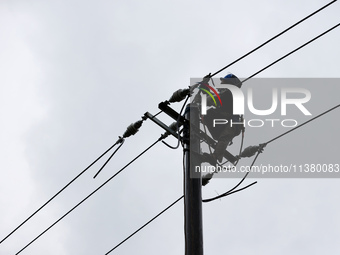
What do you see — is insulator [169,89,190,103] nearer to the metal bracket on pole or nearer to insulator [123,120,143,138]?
the metal bracket on pole

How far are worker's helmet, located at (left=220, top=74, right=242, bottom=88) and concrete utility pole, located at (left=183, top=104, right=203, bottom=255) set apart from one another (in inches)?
46.7

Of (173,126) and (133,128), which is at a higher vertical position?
(133,128)

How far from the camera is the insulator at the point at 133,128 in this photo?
8.73m

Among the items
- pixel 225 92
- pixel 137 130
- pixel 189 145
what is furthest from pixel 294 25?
pixel 137 130

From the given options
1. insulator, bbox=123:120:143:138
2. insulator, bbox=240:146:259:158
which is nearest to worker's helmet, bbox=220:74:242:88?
insulator, bbox=240:146:259:158

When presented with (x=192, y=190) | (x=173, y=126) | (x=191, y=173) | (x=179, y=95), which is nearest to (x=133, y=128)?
(x=173, y=126)

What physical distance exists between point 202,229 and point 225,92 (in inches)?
96.3

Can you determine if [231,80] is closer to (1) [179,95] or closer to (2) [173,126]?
(1) [179,95]

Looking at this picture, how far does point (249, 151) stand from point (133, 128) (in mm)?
1666

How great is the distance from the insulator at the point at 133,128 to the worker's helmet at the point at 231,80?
1.46m

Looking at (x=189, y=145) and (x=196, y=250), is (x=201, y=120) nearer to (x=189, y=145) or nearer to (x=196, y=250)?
(x=189, y=145)

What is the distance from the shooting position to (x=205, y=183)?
8.88m

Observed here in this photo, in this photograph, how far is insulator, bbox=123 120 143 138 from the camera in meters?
8.73

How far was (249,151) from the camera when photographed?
8.69 metres
